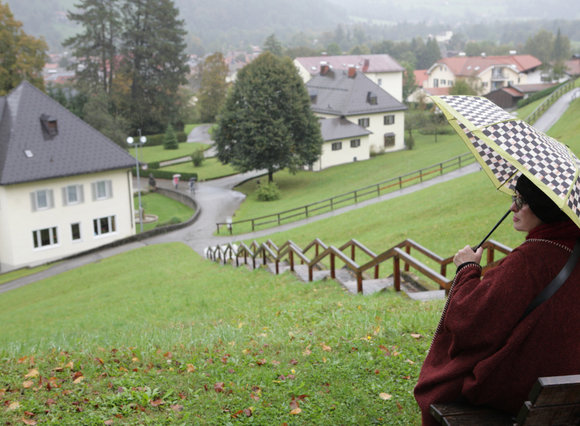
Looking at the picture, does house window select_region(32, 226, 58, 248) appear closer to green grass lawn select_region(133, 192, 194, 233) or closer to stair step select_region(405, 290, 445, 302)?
green grass lawn select_region(133, 192, 194, 233)

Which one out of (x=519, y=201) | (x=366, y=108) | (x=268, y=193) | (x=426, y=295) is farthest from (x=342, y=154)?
(x=519, y=201)

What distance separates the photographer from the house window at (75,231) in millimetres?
37062

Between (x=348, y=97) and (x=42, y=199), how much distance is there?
39712 mm

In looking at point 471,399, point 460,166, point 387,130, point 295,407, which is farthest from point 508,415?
point 387,130

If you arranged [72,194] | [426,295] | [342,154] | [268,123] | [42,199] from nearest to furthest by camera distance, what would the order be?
[426,295], [42,199], [72,194], [268,123], [342,154]

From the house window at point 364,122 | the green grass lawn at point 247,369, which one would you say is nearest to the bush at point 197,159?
the house window at point 364,122

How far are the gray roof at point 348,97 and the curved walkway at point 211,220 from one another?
17.2 meters

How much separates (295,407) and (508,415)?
274 centimetres

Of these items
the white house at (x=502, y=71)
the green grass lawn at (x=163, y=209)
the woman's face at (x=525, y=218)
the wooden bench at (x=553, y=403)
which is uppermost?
the white house at (x=502, y=71)

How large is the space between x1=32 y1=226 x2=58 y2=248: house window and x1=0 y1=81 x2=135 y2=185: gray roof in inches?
132

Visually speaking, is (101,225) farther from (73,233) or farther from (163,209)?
(163,209)

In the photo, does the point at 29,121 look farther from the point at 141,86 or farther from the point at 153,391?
the point at 141,86

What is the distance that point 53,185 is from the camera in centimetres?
3616

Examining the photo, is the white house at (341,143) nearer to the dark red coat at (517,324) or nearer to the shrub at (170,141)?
the shrub at (170,141)
